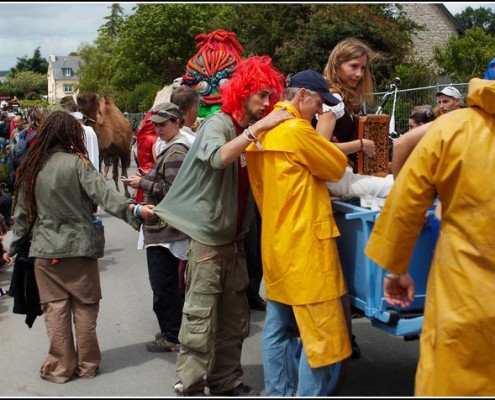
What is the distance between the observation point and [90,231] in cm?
478

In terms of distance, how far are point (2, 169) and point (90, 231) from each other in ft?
28.0

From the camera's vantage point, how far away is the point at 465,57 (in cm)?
2278

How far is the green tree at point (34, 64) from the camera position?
12019 cm

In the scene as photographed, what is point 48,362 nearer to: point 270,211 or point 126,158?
point 270,211

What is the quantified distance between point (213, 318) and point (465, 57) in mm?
20687

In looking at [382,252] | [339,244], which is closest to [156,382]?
[339,244]

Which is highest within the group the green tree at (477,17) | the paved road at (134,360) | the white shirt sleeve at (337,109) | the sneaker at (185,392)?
the green tree at (477,17)

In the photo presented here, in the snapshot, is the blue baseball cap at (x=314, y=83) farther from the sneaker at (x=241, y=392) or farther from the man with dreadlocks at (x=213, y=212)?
the sneaker at (x=241, y=392)

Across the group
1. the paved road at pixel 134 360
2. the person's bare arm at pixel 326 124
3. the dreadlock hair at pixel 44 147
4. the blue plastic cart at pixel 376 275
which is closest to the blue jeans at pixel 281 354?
the blue plastic cart at pixel 376 275

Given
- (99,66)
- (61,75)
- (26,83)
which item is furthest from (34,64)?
(99,66)

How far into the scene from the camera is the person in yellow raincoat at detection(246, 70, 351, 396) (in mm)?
3521

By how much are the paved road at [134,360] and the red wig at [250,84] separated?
1.89m

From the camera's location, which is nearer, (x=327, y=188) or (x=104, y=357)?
(x=327, y=188)

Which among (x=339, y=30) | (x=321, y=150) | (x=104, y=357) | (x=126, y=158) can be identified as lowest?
(x=104, y=357)
